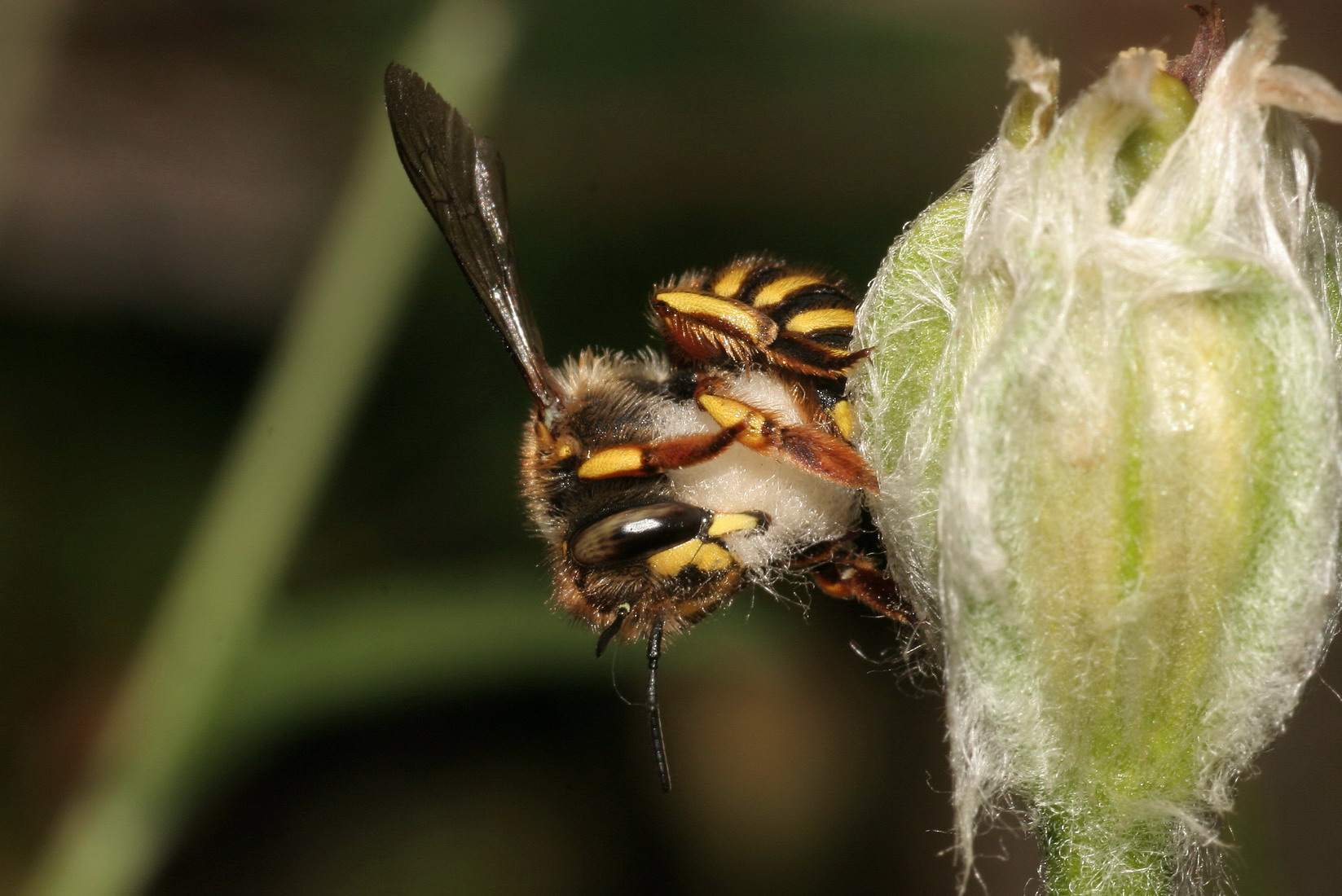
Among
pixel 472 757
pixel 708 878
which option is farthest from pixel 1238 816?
pixel 472 757

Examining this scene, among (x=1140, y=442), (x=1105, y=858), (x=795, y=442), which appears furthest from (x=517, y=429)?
(x=1140, y=442)

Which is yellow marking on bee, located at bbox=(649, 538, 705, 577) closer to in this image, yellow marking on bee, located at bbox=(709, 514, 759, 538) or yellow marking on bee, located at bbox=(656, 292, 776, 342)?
yellow marking on bee, located at bbox=(709, 514, 759, 538)

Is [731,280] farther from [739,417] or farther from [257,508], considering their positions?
[257,508]

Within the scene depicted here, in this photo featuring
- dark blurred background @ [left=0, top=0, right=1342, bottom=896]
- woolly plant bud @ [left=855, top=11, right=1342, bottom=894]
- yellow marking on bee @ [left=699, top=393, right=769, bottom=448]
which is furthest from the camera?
dark blurred background @ [left=0, top=0, right=1342, bottom=896]

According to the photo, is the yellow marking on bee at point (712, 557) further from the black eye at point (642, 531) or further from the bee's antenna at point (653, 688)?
the bee's antenna at point (653, 688)

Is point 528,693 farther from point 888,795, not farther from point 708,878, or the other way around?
point 888,795

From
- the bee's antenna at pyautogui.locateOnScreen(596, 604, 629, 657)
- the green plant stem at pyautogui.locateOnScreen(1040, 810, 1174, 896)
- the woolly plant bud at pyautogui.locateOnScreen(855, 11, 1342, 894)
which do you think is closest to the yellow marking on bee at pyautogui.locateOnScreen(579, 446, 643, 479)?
the bee's antenna at pyautogui.locateOnScreen(596, 604, 629, 657)
